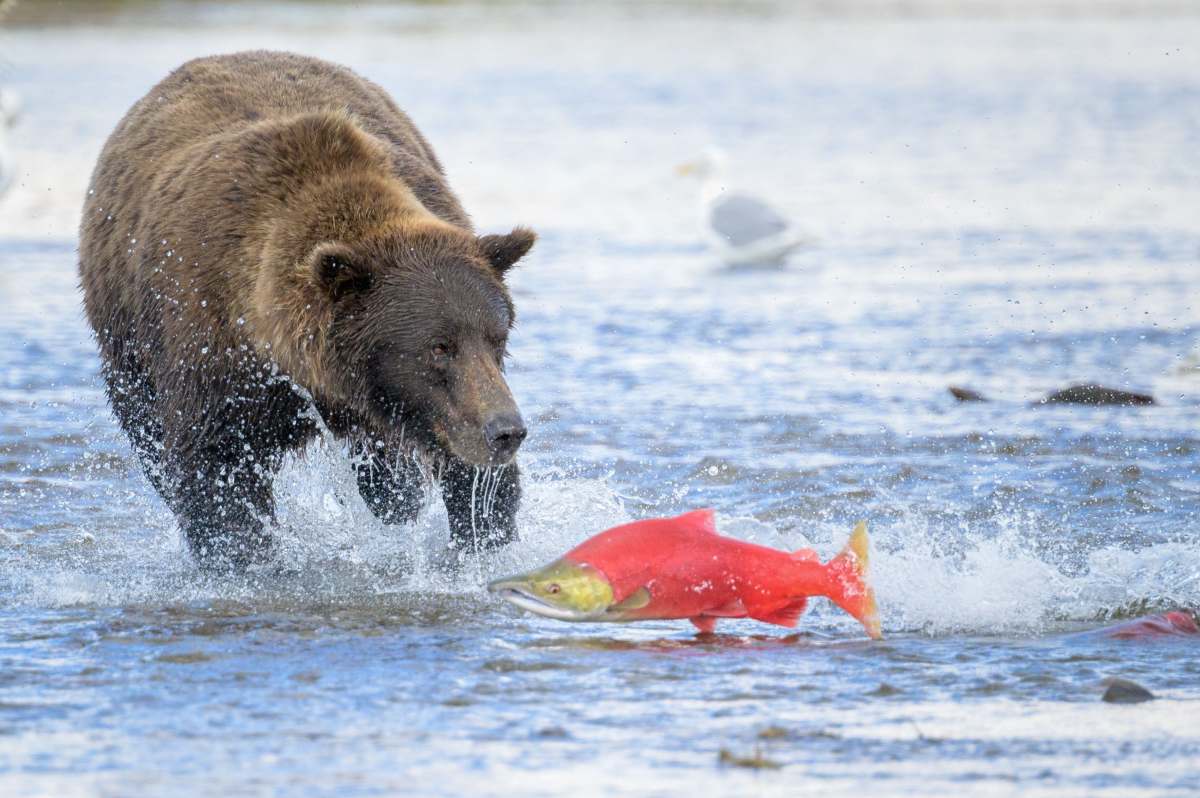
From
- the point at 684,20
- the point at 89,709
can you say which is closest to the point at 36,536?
the point at 89,709

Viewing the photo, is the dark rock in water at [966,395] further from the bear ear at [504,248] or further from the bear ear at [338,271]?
the bear ear at [338,271]

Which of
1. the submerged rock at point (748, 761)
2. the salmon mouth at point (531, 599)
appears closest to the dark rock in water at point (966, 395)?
the salmon mouth at point (531, 599)

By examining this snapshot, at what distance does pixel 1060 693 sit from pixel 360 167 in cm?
275

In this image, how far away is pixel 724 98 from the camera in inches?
965

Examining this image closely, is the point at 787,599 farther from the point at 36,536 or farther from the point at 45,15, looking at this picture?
the point at 45,15

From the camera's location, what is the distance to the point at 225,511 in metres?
5.80

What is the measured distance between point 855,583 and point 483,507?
1487mm

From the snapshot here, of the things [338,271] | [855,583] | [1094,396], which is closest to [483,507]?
[338,271]

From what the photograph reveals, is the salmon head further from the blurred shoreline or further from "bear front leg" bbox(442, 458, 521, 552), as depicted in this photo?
the blurred shoreline

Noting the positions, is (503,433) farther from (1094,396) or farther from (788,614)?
(1094,396)

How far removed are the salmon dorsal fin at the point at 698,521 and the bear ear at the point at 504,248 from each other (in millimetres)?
1106

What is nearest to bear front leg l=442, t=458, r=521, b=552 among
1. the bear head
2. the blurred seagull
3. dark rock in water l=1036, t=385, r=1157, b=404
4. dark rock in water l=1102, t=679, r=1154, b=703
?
the bear head

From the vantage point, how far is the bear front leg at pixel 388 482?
232 inches

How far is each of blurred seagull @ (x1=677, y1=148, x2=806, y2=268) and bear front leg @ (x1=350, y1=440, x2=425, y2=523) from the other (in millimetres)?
6975
